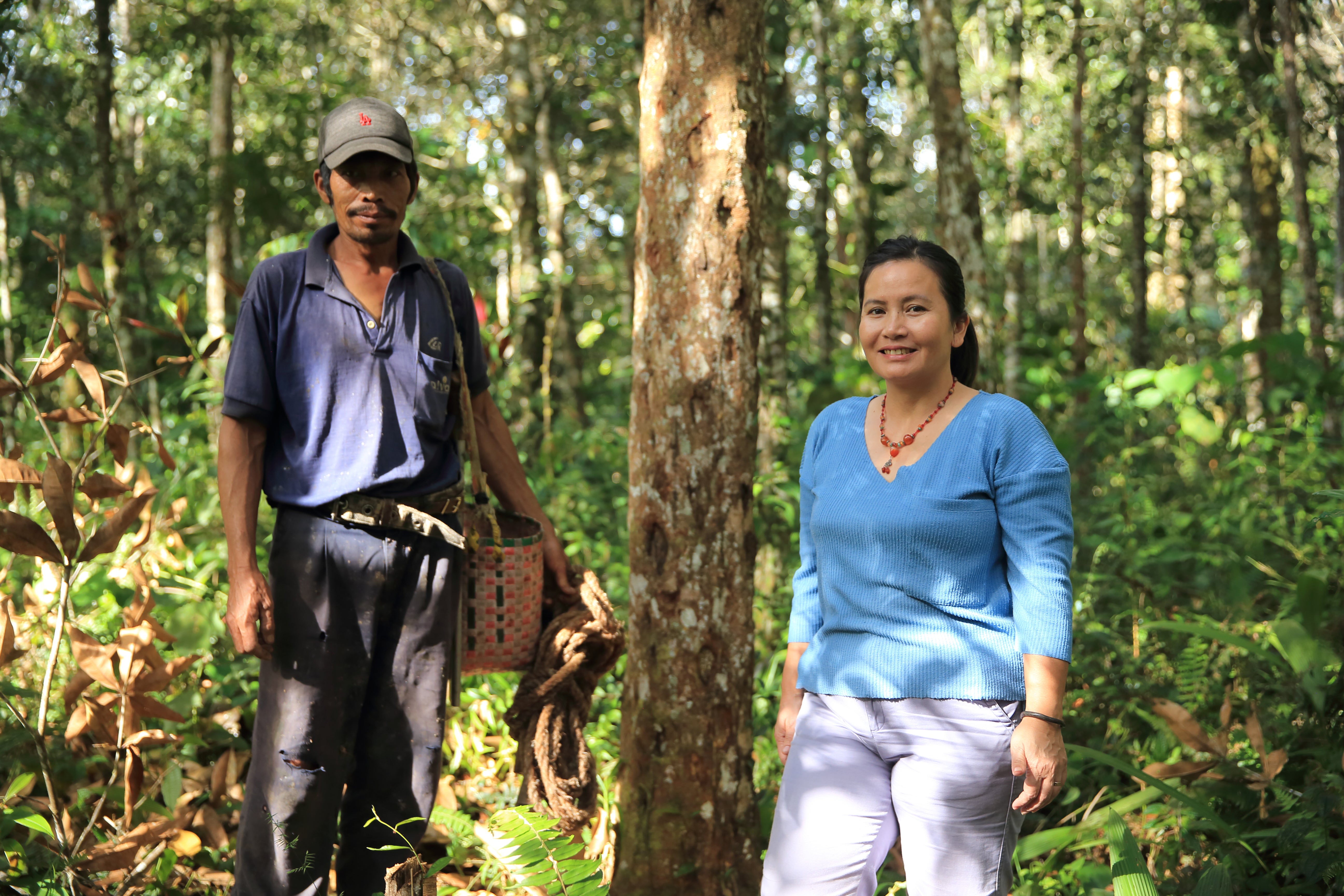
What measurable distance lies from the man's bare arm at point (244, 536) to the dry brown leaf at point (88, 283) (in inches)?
34.1

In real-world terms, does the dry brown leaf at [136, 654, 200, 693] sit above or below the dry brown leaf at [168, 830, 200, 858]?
above

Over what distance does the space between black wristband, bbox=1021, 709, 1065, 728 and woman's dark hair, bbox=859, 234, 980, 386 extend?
73 centimetres

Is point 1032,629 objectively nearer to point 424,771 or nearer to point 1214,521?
point 424,771

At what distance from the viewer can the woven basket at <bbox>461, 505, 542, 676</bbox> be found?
113 inches

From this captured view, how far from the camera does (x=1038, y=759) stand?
1853 millimetres

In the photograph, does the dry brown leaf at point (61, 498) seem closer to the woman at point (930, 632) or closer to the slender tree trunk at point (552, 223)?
the woman at point (930, 632)

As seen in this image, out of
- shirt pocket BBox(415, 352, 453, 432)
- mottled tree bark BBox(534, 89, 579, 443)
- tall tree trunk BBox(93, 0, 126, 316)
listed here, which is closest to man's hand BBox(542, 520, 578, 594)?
shirt pocket BBox(415, 352, 453, 432)

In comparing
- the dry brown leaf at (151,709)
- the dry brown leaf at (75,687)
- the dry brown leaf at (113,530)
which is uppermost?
the dry brown leaf at (113,530)

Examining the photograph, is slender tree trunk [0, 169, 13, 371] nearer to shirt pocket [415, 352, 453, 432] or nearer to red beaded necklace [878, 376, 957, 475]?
shirt pocket [415, 352, 453, 432]

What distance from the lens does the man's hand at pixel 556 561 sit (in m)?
3.06

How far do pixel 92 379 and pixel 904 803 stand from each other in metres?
2.42

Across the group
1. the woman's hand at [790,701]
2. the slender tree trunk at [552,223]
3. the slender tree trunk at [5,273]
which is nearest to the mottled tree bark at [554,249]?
the slender tree trunk at [552,223]

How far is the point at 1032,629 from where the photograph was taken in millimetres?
1921

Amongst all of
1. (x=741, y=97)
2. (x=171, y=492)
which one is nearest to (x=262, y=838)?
(x=741, y=97)
